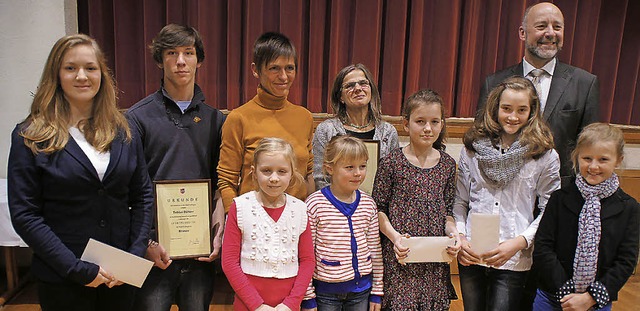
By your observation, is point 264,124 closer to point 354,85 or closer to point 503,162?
point 354,85

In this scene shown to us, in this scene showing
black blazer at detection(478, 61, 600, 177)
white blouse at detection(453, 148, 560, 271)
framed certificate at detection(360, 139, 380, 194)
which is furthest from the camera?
black blazer at detection(478, 61, 600, 177)

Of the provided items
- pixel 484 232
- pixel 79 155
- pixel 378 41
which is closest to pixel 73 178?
pixel 79 155

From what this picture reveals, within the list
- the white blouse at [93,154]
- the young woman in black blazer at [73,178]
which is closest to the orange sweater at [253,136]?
the young woman in black blazer at [73,178]

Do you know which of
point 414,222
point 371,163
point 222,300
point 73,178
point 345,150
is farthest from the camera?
point 222,300

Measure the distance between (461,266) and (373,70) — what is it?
2.16 meters

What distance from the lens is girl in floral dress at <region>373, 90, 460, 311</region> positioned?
6.35ft

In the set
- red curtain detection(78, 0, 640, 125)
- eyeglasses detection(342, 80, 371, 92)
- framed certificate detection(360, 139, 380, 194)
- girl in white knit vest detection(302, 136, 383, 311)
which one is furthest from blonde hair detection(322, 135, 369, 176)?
red curtain detection(78, 0, 640, 125)

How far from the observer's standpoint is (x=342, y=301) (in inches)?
74.9

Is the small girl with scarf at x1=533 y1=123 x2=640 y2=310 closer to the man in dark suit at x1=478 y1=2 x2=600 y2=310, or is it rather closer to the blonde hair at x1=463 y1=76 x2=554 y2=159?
the blonde hair at x1=463 y1=76 x2=554 y2=159

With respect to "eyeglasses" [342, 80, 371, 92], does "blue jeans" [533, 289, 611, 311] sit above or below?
below

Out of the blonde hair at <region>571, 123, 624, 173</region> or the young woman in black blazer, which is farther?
the blonde hair at <region>571, 123, 624, 173</region>

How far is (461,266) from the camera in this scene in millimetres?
2043

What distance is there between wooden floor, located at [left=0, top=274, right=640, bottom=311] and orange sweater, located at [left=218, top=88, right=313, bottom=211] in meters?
1.58

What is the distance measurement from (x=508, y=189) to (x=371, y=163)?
0.61 metres
